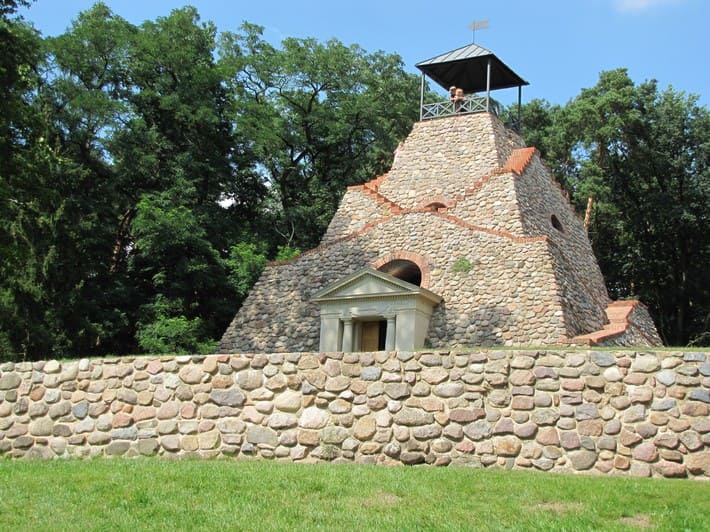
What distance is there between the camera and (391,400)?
895 cm

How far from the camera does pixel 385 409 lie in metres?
8.94

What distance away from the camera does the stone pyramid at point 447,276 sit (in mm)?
18094

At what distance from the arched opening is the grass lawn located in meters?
12.2

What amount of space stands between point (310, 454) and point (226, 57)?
98.6 ft

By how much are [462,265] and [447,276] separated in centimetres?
48

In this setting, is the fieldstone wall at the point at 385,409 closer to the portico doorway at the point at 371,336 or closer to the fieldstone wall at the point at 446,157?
the portico doorway at the point at 371,336

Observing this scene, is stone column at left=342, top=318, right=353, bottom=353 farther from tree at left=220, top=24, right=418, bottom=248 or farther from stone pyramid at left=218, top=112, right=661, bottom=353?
tree at left=220, top=24, right=418, bottom=248

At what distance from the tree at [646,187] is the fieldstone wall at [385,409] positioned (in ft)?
82.3

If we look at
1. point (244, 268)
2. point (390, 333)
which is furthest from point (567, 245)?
point (244, 268)

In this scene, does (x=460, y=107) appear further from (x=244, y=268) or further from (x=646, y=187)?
(x=646, y=187)

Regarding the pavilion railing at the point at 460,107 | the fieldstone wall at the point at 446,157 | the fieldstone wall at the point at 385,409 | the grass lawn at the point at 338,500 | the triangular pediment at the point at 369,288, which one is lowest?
the grass lawn at the point at 338,500

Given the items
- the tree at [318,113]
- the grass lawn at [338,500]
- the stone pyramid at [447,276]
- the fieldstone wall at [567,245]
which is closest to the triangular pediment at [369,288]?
the stone pyramid at [447,276]

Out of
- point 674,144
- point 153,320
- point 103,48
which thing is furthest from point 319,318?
point 674,144

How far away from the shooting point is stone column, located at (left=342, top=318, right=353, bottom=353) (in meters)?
19.2
